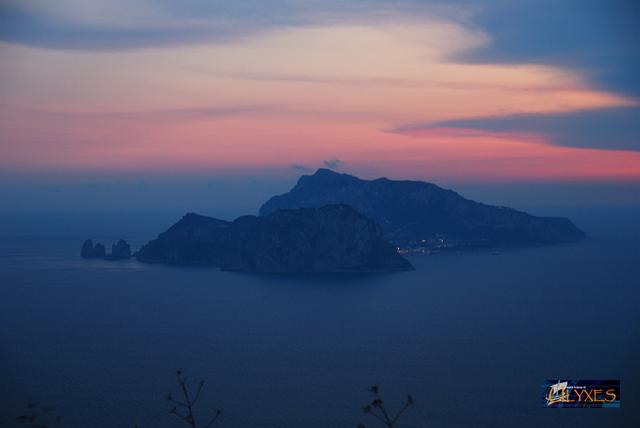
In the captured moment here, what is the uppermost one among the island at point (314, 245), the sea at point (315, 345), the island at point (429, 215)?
the island at point (429, 215)

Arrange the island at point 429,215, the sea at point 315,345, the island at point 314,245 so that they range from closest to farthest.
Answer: the sea at point 315,345 < the island at point 314,245 < the island at point 429,215

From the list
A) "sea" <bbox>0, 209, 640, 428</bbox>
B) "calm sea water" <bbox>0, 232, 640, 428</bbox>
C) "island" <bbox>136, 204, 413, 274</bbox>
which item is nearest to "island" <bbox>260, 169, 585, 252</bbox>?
"island" <bbox>136, 204, 413, 274</bbox>

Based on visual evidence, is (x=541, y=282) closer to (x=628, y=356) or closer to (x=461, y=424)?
(x=628, y=356)

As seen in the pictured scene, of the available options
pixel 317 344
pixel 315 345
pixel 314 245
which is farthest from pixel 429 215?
pixel 315 345

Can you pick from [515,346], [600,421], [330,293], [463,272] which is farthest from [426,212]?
[600,421]

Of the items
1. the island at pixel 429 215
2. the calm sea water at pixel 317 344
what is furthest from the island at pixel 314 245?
the island at pixel 429 215

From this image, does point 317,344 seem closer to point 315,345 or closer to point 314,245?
point 315,345

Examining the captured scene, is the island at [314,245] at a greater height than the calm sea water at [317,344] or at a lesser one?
greater

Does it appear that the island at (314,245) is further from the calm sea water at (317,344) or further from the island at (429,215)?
the island at (429,215)

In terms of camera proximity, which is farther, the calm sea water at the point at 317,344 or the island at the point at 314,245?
the island at the point at 314,245
